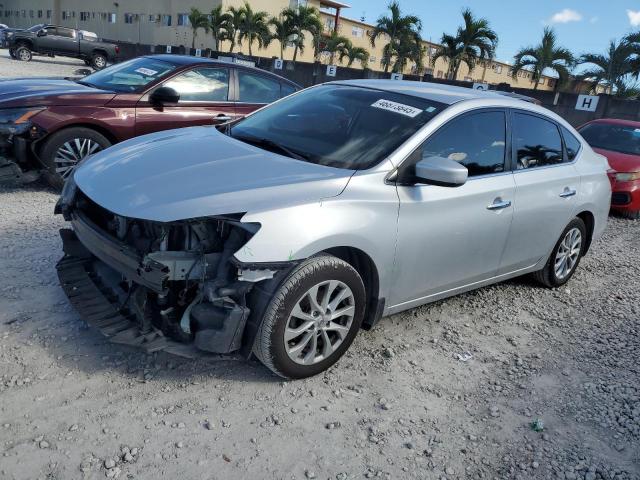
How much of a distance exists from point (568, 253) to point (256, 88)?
169 inches

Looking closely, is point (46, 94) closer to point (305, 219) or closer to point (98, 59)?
point (305, 219)

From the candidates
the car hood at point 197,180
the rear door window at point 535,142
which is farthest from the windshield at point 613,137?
the car hood at point 197,180

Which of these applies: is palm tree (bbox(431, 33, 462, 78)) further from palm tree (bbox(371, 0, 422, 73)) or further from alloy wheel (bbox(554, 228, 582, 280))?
alloy wheel (bbox(554, 228, 582, 280))

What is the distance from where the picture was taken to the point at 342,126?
3664mm

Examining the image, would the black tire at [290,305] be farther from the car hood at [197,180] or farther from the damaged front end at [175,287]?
the car hood at [197,180]

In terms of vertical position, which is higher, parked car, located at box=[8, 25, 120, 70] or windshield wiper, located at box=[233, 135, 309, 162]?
windshield wiper, located at box=[233, 135, 309, 162]

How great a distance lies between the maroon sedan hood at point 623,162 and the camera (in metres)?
8.26

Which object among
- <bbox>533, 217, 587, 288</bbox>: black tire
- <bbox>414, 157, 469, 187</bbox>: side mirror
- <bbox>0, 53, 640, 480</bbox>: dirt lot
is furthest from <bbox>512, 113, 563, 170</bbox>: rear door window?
<bbox>0, 53, 640, 480</bbox>: dirt lot

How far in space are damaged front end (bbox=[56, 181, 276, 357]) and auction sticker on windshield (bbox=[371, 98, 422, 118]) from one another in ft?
4.88

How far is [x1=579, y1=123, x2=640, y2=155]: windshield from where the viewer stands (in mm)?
8977

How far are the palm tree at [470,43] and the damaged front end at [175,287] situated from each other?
25.1 meters

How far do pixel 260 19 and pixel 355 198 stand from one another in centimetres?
3773

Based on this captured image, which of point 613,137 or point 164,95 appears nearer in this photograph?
point 164,95

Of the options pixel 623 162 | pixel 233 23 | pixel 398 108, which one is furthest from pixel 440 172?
pixel 233 23
